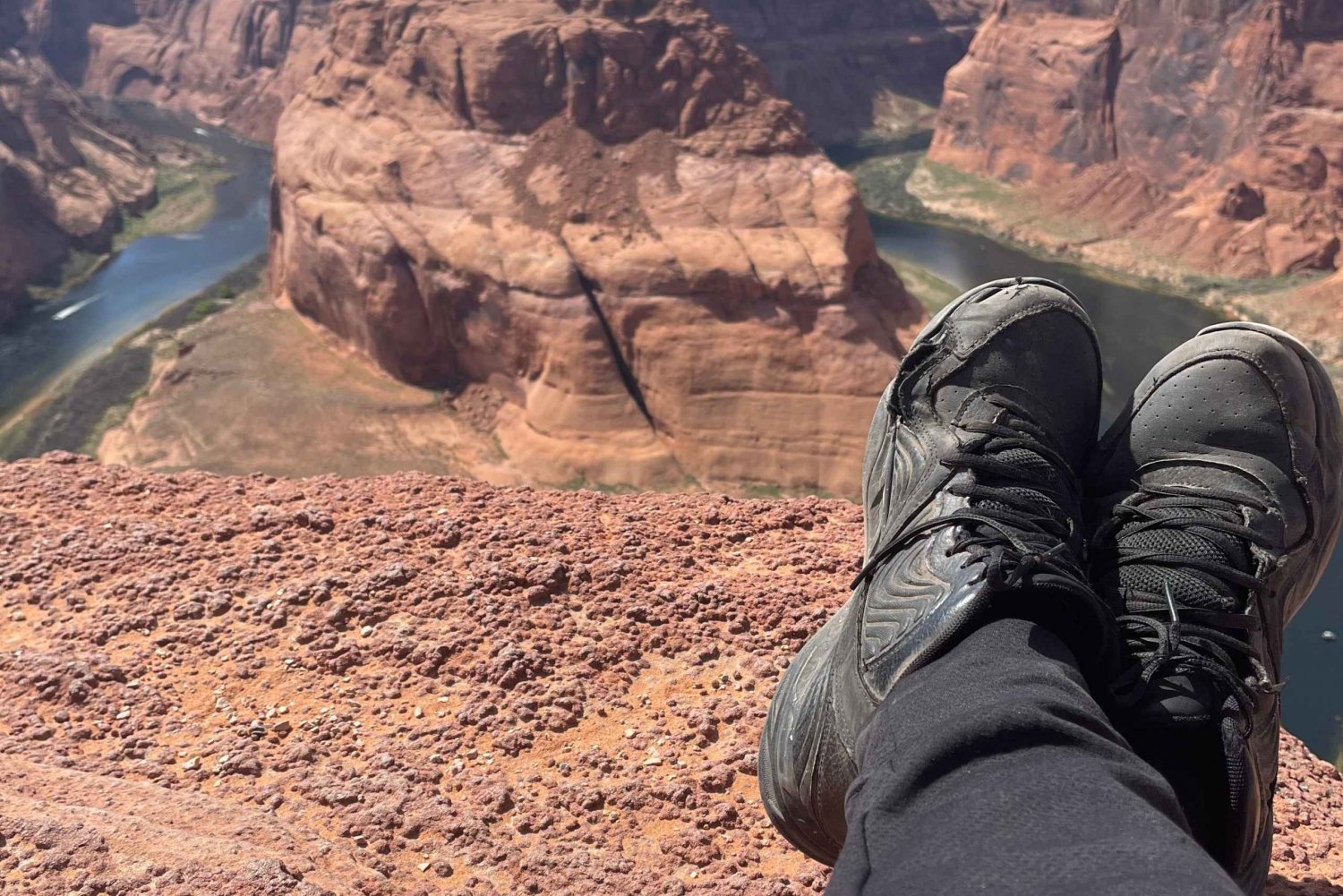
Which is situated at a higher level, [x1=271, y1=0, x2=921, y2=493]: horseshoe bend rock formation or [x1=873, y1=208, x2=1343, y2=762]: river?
[x1=271, y1=0, x2=921, y2=493]: horseshoe bend rock formation

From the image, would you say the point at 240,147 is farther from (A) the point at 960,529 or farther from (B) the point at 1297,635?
(A) the point at 960,529

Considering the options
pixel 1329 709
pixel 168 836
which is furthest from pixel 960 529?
pixel 1329 709

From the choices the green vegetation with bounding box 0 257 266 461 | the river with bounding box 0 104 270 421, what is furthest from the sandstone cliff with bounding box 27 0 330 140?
the green vegetation with bounding box 0 257 266 461

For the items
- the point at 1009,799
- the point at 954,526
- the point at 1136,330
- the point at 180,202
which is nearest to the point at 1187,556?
the point at 954,526

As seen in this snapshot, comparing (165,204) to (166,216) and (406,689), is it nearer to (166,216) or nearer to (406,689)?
(166,216)

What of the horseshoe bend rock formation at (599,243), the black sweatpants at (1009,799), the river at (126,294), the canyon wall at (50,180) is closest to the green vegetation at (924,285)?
the horseshoe bend rock formation at (599,243)

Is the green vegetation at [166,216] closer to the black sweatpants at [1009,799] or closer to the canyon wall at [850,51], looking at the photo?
the canyon wall at [850,51]

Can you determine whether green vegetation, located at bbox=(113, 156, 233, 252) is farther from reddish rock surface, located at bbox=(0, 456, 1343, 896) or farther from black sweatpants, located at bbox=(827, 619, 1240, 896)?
black sweatpants, located at bbox=(827, 619, 1240, 896)
